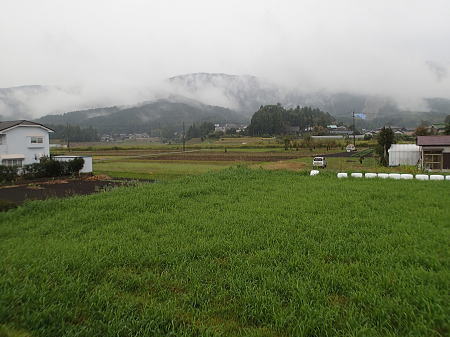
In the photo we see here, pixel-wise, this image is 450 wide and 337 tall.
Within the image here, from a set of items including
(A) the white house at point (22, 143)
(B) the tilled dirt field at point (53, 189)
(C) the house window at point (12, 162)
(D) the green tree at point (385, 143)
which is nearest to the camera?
(B) the tilled dirt field at point (53, 189)

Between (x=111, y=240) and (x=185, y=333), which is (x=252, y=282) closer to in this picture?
(x=185, y=333)

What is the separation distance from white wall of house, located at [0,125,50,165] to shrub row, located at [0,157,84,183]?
10.4 feet

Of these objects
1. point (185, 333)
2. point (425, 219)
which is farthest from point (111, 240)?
point (425, 219)

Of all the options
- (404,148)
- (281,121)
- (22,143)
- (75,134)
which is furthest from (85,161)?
(75,134)

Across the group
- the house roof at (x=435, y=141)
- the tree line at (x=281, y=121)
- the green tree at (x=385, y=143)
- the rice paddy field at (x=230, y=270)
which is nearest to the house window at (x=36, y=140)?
the rice paddy field at (x=230, y=270)

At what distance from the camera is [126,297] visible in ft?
12.6

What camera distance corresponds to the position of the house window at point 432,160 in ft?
70.9

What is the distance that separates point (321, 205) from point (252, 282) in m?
4.99

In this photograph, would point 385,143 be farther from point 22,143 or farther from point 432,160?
point 22,143

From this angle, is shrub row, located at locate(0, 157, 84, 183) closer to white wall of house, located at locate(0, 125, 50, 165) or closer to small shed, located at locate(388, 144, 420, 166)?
white wall of house, located at locate(0, 125, 50, 165)

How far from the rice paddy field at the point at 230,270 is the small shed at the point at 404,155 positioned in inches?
758

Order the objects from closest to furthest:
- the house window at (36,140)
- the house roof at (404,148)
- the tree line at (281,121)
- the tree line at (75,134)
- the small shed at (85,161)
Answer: the house roof at (404,148), the small shed at (85,161), the house window at (36,140), the tree line at (281,121), the tree line at (75,134)

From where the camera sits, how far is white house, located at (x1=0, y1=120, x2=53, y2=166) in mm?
26609

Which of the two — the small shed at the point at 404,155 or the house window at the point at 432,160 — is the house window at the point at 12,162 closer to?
the small shed at the point at 404,155
